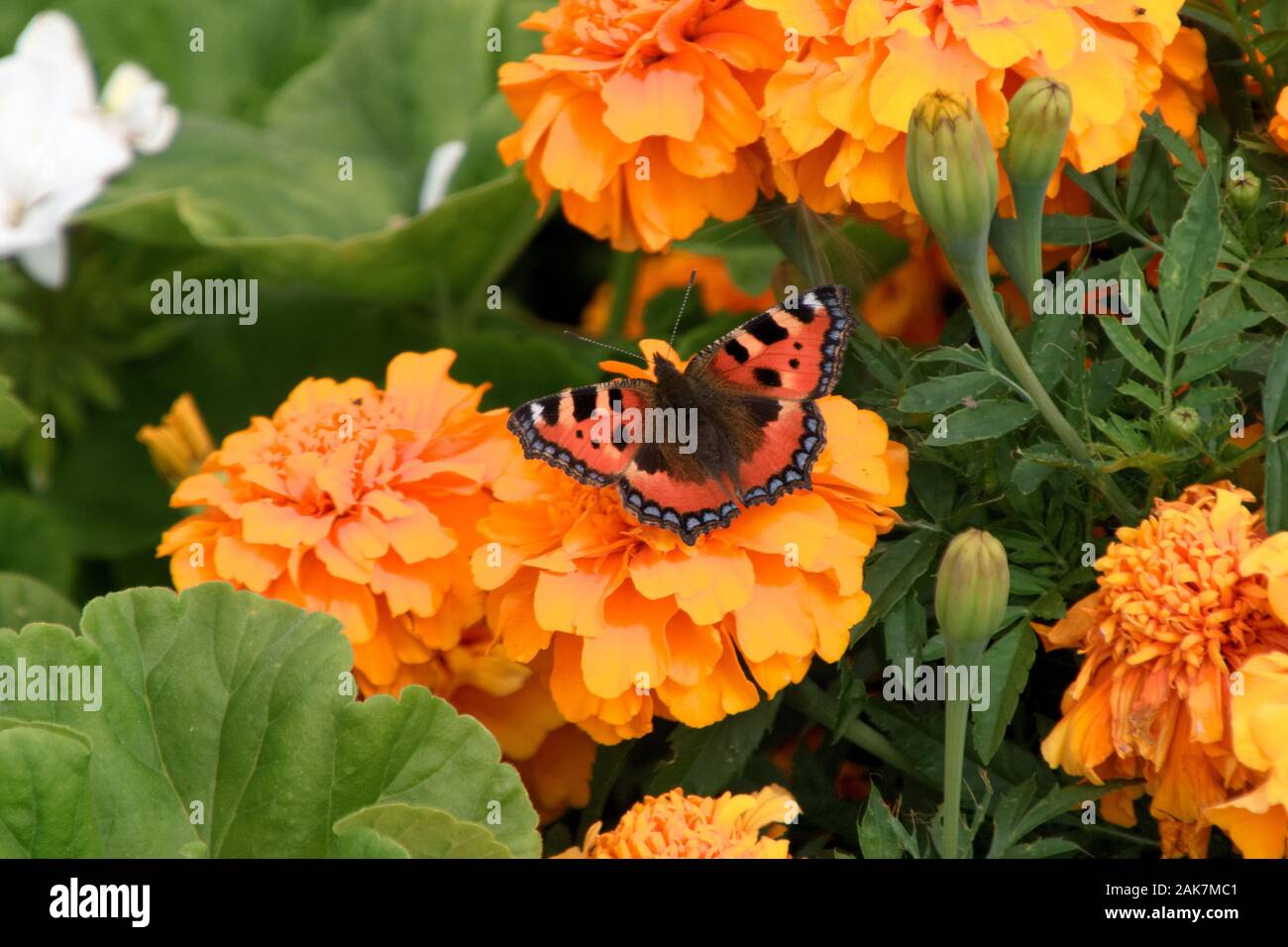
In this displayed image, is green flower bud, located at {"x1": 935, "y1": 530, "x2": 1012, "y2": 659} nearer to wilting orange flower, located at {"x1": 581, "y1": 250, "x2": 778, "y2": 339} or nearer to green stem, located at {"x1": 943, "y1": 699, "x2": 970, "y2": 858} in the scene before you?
green stem, located at {"x1": 943, "y1": 699, "x2": 970, "y2": 858}

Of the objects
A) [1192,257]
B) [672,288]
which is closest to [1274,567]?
[1192,257]

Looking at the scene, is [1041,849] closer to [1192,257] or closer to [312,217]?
[1192,257]

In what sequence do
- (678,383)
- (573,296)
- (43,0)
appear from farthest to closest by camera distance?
(573,296), (43,0), (678,383)

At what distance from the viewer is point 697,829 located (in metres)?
0.61

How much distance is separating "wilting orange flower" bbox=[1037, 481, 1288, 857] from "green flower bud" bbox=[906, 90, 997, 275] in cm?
14

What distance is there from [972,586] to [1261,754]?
118mm

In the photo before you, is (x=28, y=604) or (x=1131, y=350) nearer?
(x=1131, y=350)

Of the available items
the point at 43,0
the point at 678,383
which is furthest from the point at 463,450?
the point at 43,0

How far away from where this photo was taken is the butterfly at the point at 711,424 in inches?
25.3

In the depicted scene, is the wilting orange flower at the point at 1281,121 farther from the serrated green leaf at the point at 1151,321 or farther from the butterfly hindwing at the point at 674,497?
the butterfly hindwing at the point at 674,497

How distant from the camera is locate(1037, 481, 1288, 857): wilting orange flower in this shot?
578 mm
